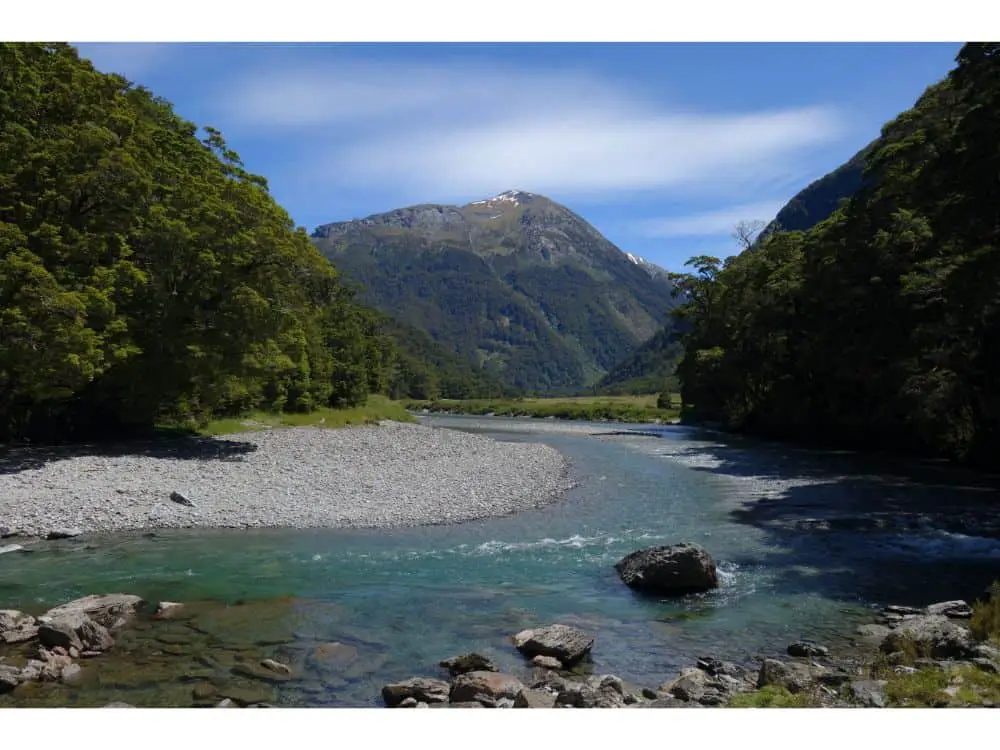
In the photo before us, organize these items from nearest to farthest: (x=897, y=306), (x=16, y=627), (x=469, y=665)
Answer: (x=469, y=665) → (x=16, y=627) → (x=897, y=306)

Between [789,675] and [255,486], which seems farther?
[255,486]

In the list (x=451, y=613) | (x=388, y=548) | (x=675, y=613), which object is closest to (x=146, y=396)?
(x=388, y=548)

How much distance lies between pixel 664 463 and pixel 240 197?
30.5 metres

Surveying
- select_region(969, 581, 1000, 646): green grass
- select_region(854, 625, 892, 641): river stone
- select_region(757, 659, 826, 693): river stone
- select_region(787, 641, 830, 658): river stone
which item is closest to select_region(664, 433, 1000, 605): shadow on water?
select_region(854, 625, 892, 641): river stone

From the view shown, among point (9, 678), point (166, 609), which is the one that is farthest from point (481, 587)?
point (9, 678)

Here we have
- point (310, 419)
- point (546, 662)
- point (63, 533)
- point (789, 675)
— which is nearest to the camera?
point (789, 675)

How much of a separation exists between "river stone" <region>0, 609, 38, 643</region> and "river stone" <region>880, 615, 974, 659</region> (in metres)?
15.0

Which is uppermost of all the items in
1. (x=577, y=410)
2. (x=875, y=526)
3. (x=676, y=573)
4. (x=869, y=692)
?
(x=869, y=692)

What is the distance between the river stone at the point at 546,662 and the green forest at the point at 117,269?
23764 millimetres

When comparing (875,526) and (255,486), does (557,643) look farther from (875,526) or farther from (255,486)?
(255,486)

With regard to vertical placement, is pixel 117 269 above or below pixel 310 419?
above

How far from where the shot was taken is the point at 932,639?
11.5 metres

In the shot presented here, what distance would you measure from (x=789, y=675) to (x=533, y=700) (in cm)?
397

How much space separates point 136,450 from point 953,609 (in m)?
32.2
